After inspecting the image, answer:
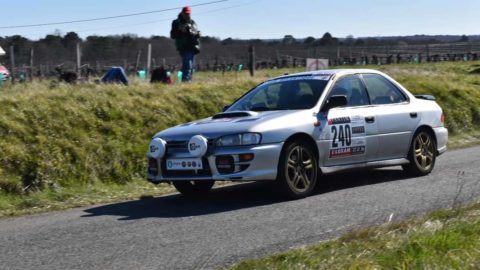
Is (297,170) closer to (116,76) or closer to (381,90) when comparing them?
(381,90)

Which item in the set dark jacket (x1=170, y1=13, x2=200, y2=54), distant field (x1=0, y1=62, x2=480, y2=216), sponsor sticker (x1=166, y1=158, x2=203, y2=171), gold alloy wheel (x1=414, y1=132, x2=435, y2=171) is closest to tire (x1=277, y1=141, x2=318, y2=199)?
sponsor sticker (x1=166, y1=158, x2=203, y2=171)

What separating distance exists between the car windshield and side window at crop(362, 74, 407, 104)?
0.83 metres

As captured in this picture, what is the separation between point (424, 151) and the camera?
1091 centimetres

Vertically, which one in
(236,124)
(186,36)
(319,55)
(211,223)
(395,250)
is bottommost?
(211,223)

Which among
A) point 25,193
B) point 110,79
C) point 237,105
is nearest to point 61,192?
point 25,193

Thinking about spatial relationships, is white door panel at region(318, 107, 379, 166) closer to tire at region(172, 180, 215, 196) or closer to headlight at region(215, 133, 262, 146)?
headlight at region(215, 133, 262, 146)

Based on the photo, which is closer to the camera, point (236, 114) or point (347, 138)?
point (236, 114)

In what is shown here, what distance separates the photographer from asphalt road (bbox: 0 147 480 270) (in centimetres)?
646

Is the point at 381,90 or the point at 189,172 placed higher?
the point at 381,90

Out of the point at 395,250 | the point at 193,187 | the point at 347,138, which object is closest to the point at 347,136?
the point at 347,138

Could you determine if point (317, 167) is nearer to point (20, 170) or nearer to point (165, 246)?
point (165, 246)

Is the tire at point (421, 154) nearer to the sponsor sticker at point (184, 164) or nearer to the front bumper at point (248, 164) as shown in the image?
the front bumper at point (248, 164)

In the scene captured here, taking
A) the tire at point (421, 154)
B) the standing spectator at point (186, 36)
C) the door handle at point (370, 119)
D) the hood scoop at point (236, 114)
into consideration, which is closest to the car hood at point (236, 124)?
the hood scoop at point (236, 114)

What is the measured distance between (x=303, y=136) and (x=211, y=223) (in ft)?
6.22
